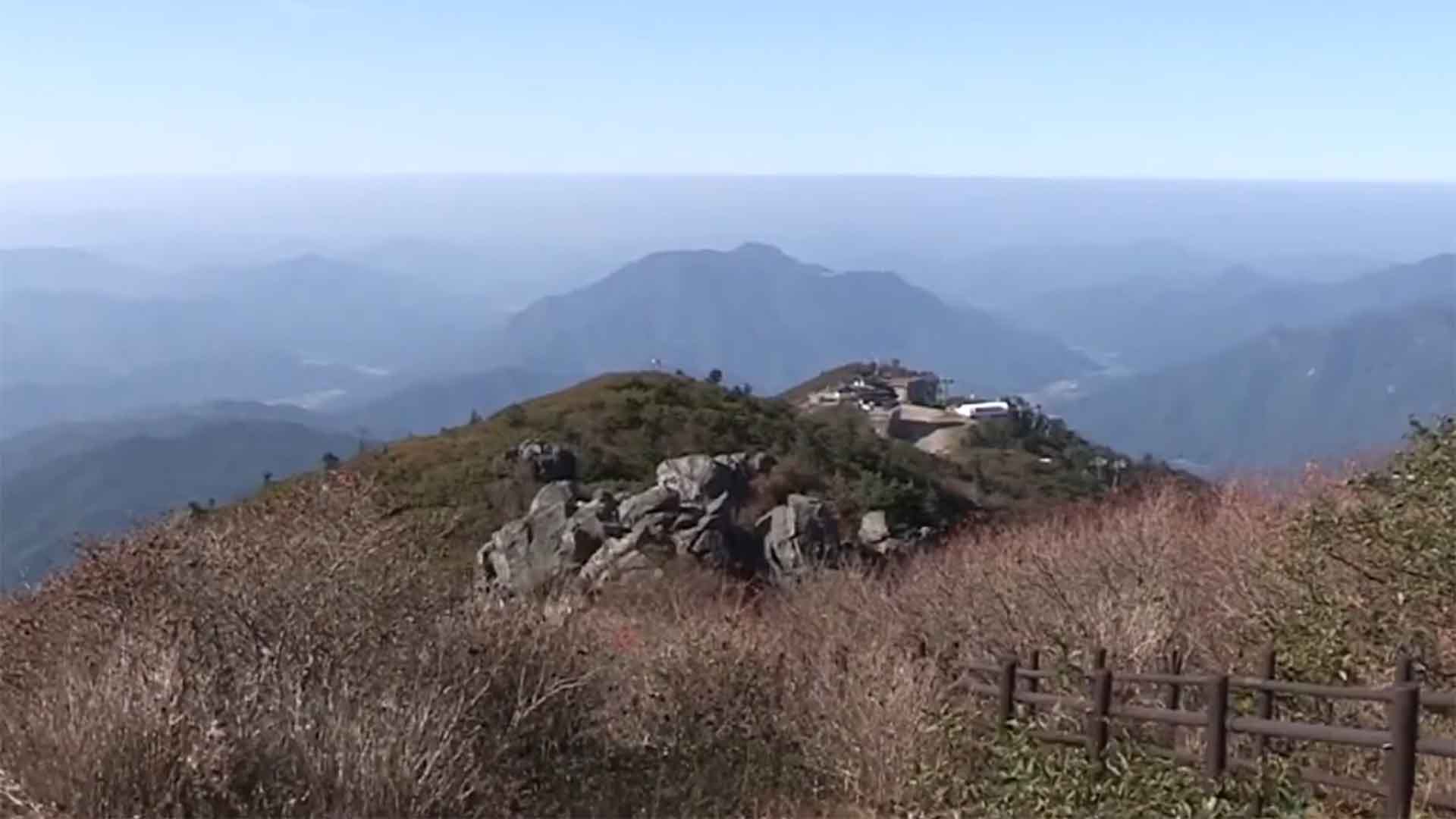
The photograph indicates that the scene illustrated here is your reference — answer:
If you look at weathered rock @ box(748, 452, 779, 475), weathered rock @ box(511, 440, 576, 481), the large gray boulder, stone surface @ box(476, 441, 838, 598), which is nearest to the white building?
weathered rock @ box(511, 440, 576, 481)

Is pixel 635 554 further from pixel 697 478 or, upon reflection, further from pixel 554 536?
pixel 697 478

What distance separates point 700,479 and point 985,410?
5017 centimetres

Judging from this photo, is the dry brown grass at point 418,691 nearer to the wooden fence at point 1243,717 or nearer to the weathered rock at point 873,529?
the wooden fence at point 1243,717

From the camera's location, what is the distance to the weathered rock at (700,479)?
3069 cm

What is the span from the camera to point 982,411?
256 feet

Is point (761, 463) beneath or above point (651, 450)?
above

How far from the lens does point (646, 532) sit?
1049 inches

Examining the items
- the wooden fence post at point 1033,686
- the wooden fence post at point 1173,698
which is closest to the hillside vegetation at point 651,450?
the wooden fence post at point 1033,686

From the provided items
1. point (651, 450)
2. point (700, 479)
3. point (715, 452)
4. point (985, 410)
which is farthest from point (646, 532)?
point (985, 410)

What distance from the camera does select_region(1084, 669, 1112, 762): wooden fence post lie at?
7.98 meters

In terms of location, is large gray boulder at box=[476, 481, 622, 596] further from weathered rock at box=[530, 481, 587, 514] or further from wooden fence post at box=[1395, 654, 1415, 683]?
wooden fence post at box=[1395, 654, 1415, 683]

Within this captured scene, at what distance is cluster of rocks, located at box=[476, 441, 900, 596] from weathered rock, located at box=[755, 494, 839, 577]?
0.07ft

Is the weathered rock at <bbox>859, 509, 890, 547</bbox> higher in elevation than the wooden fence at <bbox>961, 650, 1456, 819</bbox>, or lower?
lower

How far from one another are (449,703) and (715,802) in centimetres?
171
